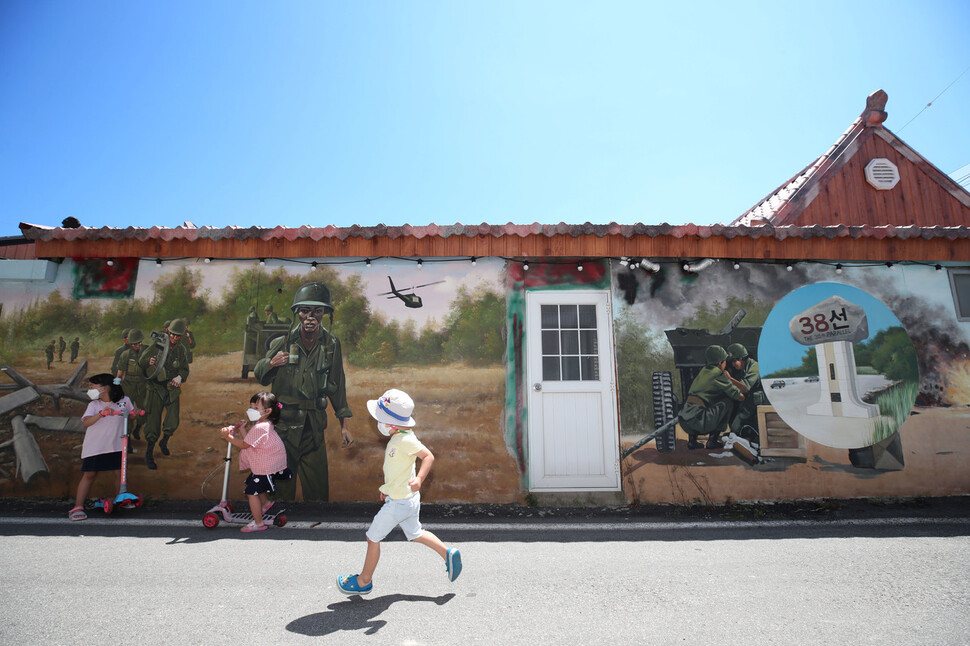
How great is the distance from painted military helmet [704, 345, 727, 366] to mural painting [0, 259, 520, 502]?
8.47ft

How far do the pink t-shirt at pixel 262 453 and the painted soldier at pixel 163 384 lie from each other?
1.79 meters

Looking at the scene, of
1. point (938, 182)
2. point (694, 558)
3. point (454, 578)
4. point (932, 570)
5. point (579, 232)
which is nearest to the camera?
point (454, 578)

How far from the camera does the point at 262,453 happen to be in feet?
16.3

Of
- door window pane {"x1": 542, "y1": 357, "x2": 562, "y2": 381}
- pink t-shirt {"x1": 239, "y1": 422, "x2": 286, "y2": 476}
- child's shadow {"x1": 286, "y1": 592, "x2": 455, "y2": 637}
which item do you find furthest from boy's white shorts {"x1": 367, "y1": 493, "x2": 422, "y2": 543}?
door window pane {"x1": 542, "y1": 357, "x2": 562, "y2": 381}

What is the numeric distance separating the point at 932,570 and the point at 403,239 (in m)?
5.96

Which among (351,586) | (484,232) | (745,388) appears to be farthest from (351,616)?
(745,388)

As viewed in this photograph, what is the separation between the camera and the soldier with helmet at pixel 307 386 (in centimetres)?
597

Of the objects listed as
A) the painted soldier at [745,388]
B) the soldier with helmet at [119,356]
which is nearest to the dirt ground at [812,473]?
the painted soldier at [745,388]

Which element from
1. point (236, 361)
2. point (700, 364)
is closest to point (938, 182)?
point (700, 364)

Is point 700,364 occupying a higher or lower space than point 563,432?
higher

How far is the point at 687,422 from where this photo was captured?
5984 mm

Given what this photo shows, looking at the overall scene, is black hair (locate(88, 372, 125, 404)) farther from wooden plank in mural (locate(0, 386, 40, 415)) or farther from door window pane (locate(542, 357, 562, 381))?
door window pane (locate(542, 357, 562, 381))

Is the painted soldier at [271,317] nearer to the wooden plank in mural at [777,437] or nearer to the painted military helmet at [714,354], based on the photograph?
the painted military helmet at [714,354]

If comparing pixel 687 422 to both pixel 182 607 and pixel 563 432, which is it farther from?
pixel 182 607
